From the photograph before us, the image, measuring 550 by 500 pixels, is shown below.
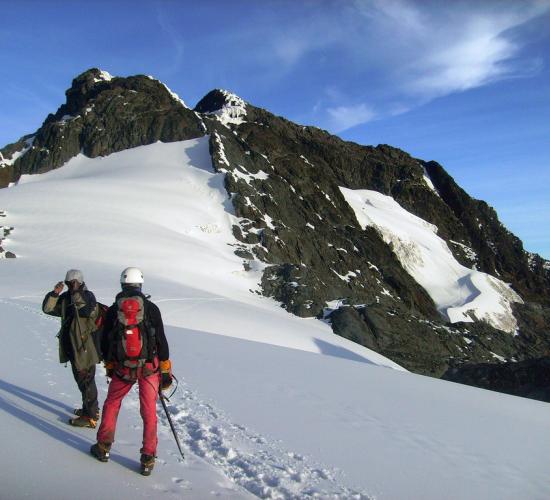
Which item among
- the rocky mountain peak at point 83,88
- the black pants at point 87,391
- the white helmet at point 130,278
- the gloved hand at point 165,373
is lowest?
the black pants at point 87,391

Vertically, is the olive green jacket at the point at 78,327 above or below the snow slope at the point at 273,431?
above

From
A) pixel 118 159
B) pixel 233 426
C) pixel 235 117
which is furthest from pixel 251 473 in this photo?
pixel 235 117

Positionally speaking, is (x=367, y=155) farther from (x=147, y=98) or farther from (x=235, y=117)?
(x=147, y=98)

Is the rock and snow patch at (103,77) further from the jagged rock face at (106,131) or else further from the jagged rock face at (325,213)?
Answer: the jagged rock face at (106,131)

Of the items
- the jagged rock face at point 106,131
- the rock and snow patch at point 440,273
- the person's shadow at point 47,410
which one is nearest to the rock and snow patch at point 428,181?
the rock and snow patch at point 440,273

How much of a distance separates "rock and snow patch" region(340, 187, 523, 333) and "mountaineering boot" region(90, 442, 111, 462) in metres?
57.1

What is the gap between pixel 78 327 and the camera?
6.23m

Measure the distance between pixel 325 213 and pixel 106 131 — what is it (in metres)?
31.2

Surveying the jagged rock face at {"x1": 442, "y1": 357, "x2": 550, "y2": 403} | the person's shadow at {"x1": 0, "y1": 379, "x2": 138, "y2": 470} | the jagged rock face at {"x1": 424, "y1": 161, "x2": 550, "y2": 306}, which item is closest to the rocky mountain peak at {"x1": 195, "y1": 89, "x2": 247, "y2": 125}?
the jagged rock face at {"x1": 424, "y1": 161, "x2": 550, "y2": 306}

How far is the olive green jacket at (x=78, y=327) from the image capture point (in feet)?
20.4

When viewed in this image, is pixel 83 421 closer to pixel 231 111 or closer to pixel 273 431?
pixel 273 431

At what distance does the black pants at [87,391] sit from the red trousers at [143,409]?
1045 millimetres

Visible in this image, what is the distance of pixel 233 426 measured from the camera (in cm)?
679

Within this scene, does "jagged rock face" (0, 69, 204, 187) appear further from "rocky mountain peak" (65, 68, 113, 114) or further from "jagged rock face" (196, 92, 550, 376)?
"rocky mountain peak" (65, 68, 113, 114)
